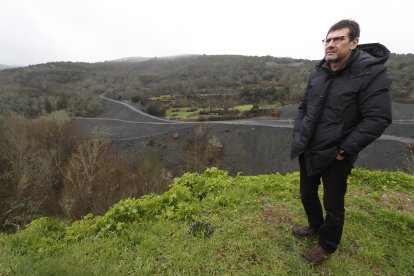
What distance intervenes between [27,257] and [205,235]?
1864mm

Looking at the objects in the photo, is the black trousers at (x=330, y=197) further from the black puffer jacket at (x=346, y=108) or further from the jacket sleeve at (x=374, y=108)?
the jacket sleeve at (x=374, y=108)

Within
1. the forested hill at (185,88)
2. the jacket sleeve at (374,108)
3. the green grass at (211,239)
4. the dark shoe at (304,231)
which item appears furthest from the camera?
the forested hill at (185,88)

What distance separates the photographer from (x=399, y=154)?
21.4 m

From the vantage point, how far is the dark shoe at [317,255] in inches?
116

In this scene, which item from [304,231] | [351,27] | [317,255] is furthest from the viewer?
[304,231]

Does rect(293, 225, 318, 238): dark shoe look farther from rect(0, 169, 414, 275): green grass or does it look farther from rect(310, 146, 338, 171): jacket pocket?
rect(310, 146, 338, 171): jacket pocket

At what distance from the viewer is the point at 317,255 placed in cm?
296

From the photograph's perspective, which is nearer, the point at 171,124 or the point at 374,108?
the point at 374,108

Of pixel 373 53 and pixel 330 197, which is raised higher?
pixel 373 53

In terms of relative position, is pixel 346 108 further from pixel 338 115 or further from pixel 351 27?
pixel 351 27

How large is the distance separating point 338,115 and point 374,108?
287 mm

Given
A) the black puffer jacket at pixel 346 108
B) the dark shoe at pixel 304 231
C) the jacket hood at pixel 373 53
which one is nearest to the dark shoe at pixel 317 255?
the dark shoe at pixel 304 231

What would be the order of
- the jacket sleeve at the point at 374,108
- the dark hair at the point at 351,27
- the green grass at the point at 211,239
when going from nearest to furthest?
the jacket sleeve at the point at 374,108 < the dark hair at the point at 351,27 < the green grass at the point at 211,239

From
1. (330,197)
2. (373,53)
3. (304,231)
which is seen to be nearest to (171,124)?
(304,231)
